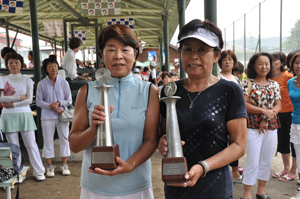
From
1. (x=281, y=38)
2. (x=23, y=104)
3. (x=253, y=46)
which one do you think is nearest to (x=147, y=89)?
(x=23, y=104)

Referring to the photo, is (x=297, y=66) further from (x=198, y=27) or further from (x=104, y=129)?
(x=104, y=129)

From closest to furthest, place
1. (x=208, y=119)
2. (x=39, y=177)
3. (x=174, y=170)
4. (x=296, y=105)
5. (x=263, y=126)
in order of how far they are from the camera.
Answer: (x=174, y=170)
(x=208, y=119)
(x=263, y=126)
(x=296, y=105)
(x=39, y=177)

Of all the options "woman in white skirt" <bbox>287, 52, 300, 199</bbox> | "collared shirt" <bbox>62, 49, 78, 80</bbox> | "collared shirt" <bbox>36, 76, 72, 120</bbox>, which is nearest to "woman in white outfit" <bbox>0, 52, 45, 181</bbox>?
"collared shirt" <bbox>36, 76, 72, 120</bbox>

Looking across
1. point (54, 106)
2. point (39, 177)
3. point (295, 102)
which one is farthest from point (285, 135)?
point (39, 177)

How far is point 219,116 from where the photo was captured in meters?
1.48

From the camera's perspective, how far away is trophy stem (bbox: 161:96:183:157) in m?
1.35

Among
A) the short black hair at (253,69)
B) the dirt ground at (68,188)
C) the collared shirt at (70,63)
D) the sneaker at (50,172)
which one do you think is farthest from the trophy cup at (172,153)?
the collared shirt at (70,63)

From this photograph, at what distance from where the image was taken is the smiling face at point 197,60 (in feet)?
4.91

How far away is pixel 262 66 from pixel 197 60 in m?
2.21

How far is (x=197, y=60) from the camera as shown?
4.92 ft

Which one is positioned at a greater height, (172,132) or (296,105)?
(172,132)

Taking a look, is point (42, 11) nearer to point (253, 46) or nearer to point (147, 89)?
point (253, 46)

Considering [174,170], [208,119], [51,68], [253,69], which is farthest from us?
[51,68]

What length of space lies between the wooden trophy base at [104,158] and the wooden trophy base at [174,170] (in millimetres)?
254
